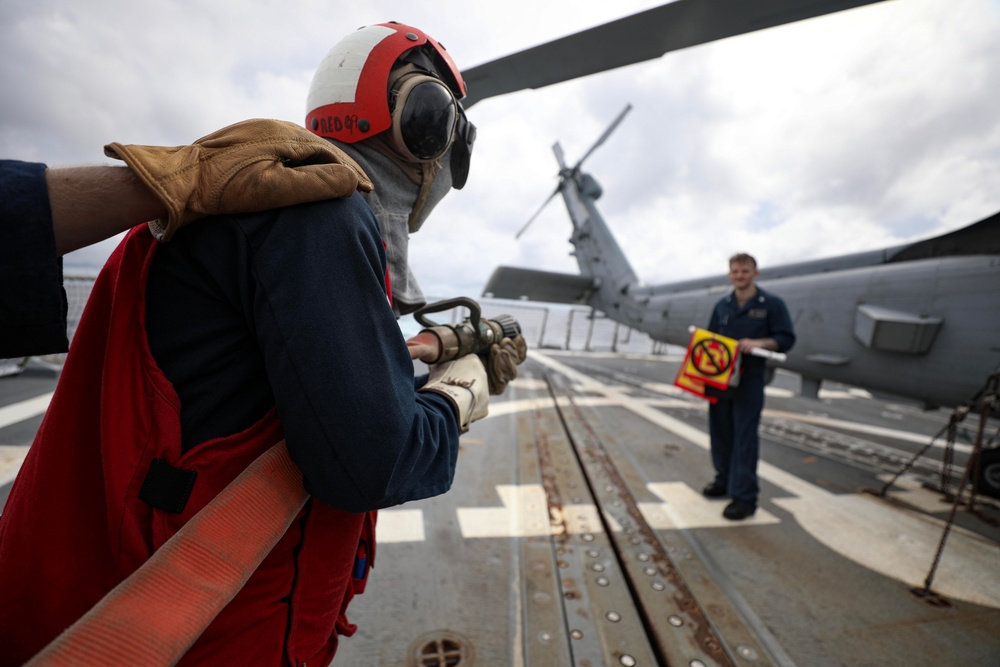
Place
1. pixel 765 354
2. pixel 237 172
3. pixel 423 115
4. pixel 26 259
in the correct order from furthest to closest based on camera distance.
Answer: pixel 765 354, pixel 423 115, pixel 237 172, pixel 26 259

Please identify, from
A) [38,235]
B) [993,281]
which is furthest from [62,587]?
[993,281]

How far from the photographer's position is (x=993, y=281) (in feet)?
11.5

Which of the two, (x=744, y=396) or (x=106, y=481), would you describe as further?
(x=744, y=396)

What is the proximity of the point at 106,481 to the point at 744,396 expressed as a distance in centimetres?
327

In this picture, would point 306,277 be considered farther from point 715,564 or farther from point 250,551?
point 715,564

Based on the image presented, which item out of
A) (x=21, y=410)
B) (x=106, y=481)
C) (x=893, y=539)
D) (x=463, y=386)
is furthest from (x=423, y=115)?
(x=21, y=410)

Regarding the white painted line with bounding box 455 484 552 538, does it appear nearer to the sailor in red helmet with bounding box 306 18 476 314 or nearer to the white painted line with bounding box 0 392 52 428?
the sailor in red helmet with bounding box 306 18 476 314

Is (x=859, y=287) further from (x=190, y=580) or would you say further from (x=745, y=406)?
(x=190, y=580)

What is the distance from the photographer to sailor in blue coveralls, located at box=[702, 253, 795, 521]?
8.79 ft

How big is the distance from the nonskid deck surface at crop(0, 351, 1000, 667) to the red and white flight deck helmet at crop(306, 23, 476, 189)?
65.2 inches

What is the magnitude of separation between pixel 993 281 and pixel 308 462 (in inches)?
214

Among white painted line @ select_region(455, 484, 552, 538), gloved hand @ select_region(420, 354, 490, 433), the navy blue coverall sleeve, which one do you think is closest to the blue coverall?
white painted line @ select_region(455, 484, 552, 538)

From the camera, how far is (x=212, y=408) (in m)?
0.69

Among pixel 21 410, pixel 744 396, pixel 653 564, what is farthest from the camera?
pixel 21 410
